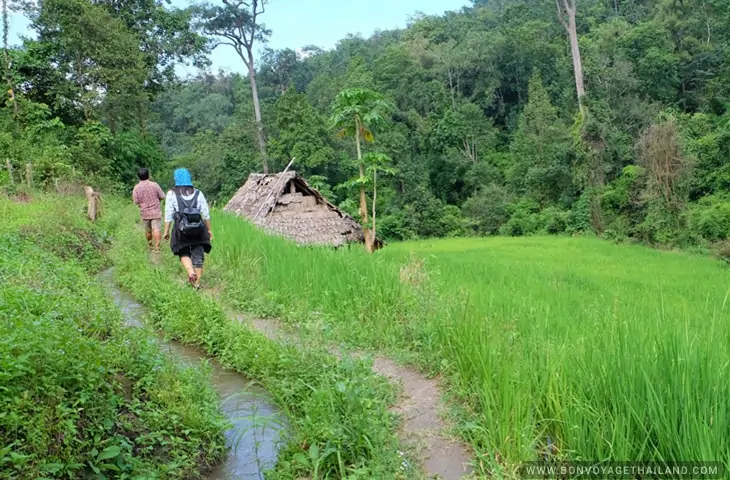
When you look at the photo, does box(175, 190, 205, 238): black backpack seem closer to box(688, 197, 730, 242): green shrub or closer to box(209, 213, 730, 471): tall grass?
box(209, 213, 730, 471): tall grass

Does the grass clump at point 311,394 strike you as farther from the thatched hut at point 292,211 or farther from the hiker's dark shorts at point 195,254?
the thatched hut at point 292,211

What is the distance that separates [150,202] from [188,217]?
3109 mm

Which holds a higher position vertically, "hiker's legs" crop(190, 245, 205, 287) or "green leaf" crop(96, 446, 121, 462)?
"hiker's legs" crop(190, 245, 205, 287)

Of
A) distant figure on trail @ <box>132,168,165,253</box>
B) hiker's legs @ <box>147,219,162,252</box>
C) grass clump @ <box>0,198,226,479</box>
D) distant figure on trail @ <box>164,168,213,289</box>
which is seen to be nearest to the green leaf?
grass clump @ <box>0,198,226,479</box>

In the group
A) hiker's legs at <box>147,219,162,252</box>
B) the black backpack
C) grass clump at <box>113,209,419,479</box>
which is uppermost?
the black backpack

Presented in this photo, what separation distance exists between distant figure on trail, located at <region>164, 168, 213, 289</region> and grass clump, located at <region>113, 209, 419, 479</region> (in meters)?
0.75

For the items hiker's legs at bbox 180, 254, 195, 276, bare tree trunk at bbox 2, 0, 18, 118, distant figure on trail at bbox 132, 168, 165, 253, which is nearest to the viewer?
hiker's legs at bbox 180, 254, 195, 276

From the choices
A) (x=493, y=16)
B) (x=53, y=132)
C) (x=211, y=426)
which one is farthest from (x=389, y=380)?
(x=493, y=16)

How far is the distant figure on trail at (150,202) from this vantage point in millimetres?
8531

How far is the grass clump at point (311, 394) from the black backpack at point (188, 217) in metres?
0.80

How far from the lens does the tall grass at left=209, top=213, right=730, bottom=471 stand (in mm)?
2352

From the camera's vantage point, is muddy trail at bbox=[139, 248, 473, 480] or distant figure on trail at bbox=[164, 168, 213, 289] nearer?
muddy trail at bbox=[139, 248, 473, 480]

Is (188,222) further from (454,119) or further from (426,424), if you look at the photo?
(454,119)

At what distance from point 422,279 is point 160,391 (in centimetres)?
297
